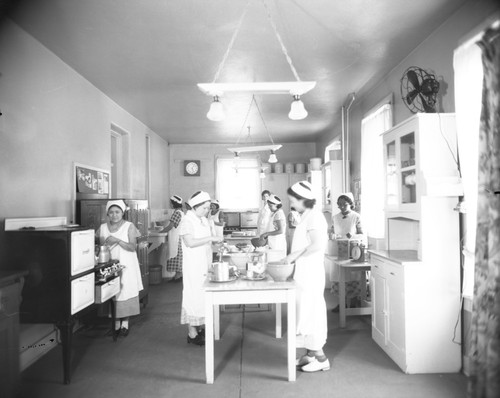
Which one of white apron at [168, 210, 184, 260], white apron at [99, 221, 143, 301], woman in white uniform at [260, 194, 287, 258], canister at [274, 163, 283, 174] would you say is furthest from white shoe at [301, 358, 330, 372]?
canister at [274, 163, 283, 174]

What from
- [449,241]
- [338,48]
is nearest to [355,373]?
[449,241]

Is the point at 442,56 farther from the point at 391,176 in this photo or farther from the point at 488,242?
the point at 488,242

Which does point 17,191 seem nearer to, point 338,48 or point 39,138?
point 39,138

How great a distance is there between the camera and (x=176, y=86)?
19.7 ft

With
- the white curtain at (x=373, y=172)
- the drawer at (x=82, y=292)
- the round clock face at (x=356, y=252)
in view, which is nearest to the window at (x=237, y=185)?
the white curtain at (x=373, y=172)

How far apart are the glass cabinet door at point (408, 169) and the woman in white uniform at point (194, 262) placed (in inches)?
82.8

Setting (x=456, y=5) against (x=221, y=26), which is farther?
(x=221, y=26)

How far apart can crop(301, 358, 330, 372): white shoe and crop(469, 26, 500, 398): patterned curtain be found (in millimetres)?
1959

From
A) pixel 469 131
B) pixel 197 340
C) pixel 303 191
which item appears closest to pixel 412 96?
pixel 469 131

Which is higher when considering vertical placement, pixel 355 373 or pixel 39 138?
pixel 39 138

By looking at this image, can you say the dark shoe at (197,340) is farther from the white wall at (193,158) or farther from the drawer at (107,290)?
the white wall at (193,158)

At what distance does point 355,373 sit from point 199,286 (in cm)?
185

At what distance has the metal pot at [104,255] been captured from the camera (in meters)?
4.43

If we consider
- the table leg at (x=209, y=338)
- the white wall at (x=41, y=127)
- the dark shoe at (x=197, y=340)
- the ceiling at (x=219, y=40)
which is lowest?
the dark shoe at (x=197, y=340)
